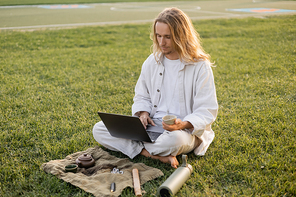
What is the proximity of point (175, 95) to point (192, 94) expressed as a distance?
0.21m

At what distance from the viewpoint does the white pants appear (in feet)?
10.7

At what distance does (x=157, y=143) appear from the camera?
3354mm

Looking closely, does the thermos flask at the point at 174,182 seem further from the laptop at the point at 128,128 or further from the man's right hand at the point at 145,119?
the man's right hand at the point at 145,119

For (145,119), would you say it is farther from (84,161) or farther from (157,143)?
(84,161)

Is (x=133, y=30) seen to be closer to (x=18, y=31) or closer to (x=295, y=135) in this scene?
(x=18, y=31)

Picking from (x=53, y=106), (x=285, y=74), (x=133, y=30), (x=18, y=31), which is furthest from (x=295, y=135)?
(x=18, y=31)

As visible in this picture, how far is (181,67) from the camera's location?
3.51 meters

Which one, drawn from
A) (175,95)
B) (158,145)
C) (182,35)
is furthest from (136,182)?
(182,35)

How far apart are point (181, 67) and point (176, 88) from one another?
26cm

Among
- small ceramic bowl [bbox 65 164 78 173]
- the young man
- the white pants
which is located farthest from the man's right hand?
small ceramic bowl [bbox 65 164 78 173]

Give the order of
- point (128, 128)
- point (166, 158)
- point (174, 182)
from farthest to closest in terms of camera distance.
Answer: point (166, 158), point (128, 128), point (174, 182)

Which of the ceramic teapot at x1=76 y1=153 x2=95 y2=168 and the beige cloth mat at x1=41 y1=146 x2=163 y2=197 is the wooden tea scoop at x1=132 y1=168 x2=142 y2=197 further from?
the ceramic teapot at x1=76 y1=153 x2=95 y2=168

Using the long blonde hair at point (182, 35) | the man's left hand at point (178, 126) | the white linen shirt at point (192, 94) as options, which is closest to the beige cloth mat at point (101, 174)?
the man's left hand at point (178, 126)

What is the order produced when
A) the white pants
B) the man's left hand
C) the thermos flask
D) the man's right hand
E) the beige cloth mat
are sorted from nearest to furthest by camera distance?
the thermos flask < the beige cloth mat < the man's left hand < the white pants < the man's right hand
